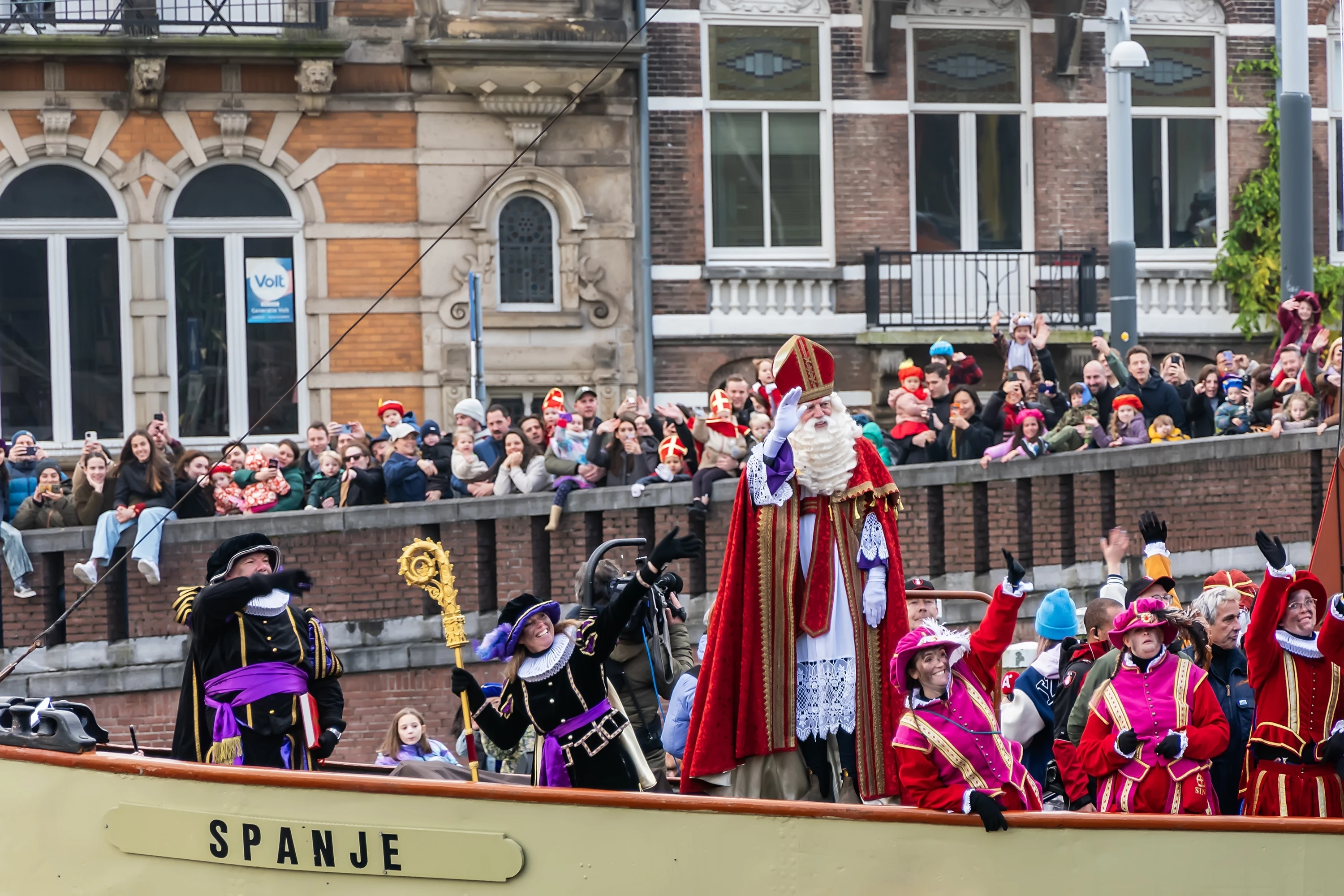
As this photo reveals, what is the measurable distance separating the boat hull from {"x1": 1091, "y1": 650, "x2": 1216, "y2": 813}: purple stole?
53 centimetres

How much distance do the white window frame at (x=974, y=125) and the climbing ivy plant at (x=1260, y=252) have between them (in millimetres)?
2081

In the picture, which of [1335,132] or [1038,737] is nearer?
[1038,737]

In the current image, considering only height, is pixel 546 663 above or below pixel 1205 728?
above

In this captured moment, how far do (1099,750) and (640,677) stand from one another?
249 cm

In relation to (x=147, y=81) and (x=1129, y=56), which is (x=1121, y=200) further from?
(x=147, y=81)

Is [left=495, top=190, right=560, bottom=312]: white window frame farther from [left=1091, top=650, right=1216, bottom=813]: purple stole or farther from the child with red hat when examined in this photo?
the child with red hat

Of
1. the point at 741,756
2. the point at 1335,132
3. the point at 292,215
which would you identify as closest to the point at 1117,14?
the point at 1335,132

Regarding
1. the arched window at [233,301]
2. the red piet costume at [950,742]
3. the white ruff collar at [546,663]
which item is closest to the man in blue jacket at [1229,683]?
the red piet costume at [950,742]

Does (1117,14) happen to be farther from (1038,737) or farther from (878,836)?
(878,836)

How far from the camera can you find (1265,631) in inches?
253

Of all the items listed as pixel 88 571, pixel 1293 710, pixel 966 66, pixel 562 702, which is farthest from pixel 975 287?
pixel 562 702

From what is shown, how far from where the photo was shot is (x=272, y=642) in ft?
23.6

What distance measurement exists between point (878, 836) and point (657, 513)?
23.8ft

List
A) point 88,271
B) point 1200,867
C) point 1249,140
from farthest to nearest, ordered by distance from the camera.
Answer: point 1249,140, point 88,271, point 1200,867
